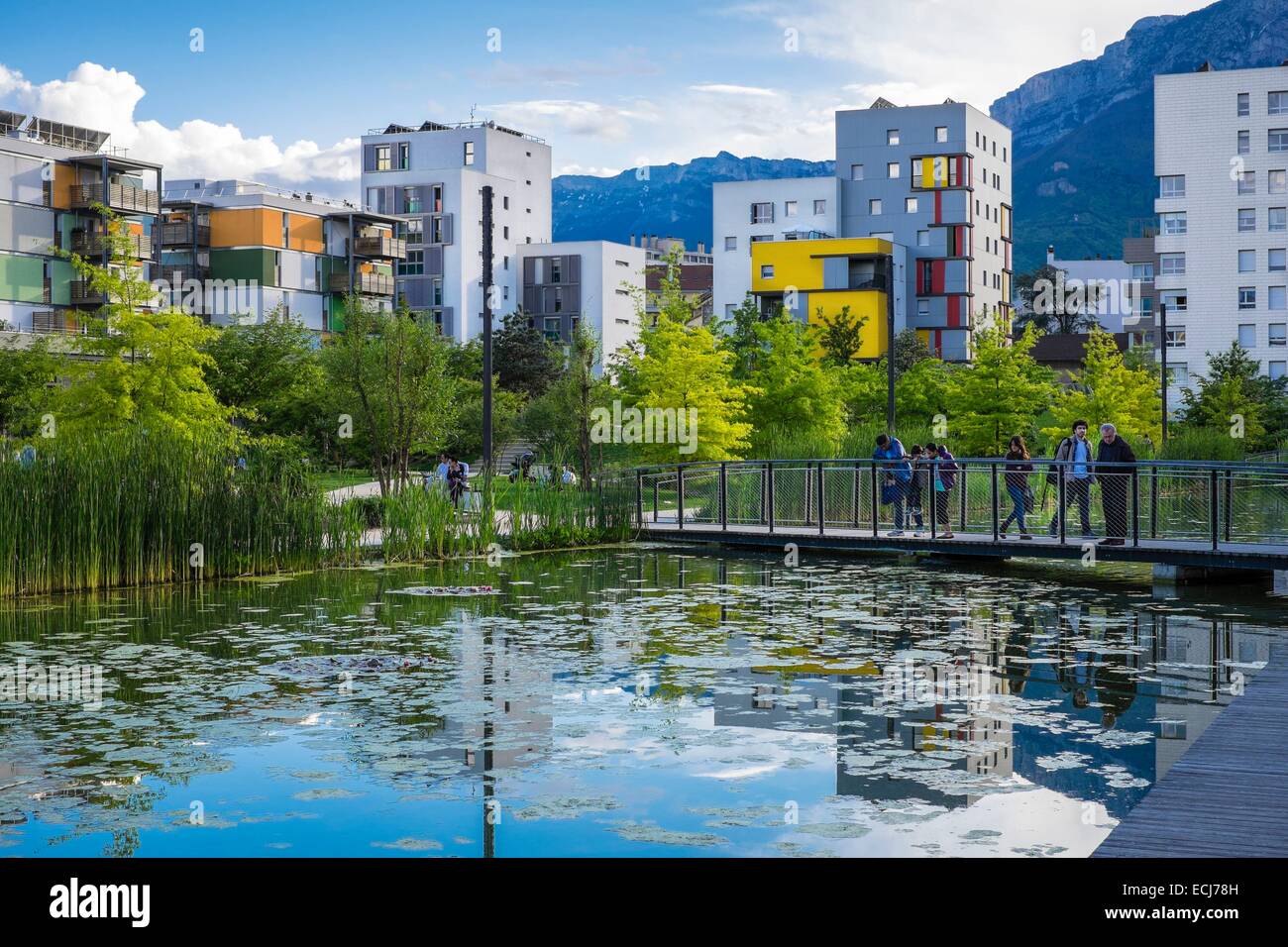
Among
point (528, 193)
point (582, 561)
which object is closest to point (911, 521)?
point (582, 561)

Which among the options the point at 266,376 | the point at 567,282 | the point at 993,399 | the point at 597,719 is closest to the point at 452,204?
the point at 567,282

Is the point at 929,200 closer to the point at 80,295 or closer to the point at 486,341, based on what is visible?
the point at 80,295

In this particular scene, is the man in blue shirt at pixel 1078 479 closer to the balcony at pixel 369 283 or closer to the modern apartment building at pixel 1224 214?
the modern apartment building at pixel 1224 214

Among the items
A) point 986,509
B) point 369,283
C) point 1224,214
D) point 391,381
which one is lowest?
point 986,509

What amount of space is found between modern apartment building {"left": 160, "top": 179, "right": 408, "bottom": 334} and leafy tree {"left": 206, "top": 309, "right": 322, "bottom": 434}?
83.9 feet

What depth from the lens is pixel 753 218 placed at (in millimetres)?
90625

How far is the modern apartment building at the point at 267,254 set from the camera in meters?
71.2

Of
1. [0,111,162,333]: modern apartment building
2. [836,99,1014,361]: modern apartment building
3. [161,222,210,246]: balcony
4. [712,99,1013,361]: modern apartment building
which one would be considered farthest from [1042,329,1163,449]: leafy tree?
[161,222,210,246]: balcony

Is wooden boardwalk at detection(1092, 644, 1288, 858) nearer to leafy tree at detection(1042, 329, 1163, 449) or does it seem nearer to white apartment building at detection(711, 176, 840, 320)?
leafy tree at detection(1042, 329, 1163, 449)

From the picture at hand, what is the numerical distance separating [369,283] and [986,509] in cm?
6007

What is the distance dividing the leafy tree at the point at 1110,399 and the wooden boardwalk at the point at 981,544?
59.7ft

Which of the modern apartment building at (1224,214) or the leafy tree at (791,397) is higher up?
the modern apartment building at (1224,214)

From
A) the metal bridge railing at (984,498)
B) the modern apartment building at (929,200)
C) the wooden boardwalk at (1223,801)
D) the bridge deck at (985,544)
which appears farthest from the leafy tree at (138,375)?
the modern apartment building at (929,200)
